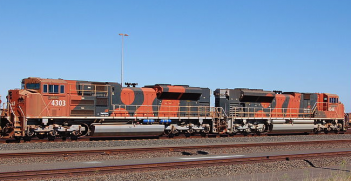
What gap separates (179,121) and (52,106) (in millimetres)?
7854

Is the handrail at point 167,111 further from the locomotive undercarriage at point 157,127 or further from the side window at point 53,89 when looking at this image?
the side window at point 53,89

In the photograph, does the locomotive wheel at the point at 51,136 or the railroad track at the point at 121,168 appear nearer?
the railroad track at the point at 121,168

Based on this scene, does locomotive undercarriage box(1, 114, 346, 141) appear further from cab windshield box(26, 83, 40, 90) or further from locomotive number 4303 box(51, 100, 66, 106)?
cab windshield box(26, 83, 40, 90)

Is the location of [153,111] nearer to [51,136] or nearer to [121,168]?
[51,136]

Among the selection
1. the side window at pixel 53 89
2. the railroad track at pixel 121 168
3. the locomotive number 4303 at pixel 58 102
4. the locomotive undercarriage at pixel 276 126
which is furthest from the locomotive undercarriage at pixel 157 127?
the railroad track at pixel 121 168

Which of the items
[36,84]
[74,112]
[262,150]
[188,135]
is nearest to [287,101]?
[188,135]

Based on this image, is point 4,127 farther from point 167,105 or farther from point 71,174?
point 71,174

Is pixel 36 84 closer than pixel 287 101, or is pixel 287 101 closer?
pixel 36 84

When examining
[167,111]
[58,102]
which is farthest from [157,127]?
[58,102]

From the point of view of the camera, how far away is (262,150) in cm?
1744

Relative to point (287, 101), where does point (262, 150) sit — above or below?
below

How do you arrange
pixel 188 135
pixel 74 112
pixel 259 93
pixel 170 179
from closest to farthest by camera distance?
pixel 170 179 → pixel 74 112 → pixel 188 135 → pixel 259 93

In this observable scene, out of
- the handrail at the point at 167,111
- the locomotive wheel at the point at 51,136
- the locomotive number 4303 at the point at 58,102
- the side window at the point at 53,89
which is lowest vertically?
the locomotive wheel at the point at 51,136

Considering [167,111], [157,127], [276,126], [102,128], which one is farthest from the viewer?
[276,126]
